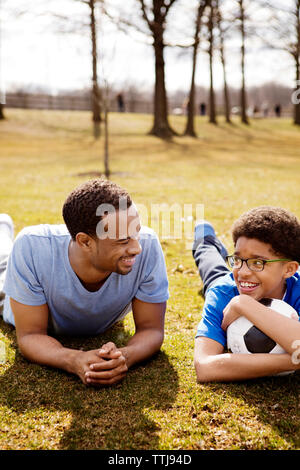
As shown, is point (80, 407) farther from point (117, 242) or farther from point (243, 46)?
point (243, 46)

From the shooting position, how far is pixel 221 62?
33.4 m

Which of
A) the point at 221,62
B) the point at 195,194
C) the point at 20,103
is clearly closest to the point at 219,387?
the point at 195,194

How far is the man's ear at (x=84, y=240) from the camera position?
9.14 ft

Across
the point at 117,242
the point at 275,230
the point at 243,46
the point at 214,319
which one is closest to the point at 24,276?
the point at 117,242

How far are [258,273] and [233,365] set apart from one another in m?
0.62

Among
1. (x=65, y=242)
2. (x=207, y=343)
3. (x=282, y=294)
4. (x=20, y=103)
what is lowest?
(x=207, y=343)

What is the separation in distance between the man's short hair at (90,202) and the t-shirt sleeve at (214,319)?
1000mm

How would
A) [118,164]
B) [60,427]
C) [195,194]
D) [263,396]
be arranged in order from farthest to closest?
[118,164], [195,194], [263,396], [60,427]

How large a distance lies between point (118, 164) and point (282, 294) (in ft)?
43.2

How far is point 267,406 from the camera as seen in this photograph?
2.68 m

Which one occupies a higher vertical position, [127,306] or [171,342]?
[127,306]

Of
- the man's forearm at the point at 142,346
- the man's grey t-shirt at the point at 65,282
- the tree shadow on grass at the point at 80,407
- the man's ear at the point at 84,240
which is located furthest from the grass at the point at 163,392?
the man's ear at the point at 84,240

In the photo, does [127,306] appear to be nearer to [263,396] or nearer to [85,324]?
[85,324]

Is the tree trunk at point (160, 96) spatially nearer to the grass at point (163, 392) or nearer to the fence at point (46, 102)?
the grass at point (163, 392)
